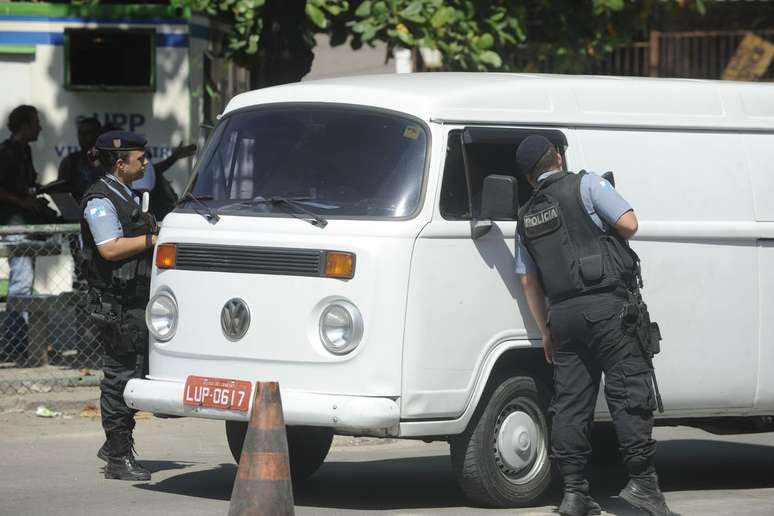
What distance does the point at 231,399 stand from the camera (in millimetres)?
7793

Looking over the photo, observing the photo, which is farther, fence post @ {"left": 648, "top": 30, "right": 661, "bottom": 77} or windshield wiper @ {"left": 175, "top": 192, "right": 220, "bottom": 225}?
fence post @ {"left": 648, "top": 30, "right": 661, "bottom": 77}

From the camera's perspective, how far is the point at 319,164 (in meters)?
8.07

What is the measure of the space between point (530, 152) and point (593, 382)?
1.18m

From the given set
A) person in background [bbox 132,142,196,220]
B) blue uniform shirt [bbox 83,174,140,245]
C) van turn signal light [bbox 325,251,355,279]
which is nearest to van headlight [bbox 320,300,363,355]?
van turn signal light [bbox 325,251,355,279]

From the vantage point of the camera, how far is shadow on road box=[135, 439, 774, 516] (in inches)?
332

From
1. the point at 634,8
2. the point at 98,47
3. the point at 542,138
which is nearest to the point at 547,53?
the point at 634,8

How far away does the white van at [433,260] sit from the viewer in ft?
24.9

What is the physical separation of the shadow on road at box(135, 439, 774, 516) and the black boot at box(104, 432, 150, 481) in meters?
0.12

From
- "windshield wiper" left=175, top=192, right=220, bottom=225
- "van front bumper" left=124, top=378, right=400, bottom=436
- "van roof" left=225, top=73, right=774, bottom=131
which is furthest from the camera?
"windshield wiper" left=175, top=192, right=220, bottom=225

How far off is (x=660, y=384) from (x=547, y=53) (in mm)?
7644

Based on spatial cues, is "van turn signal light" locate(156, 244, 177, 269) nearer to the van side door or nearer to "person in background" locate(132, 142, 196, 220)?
the van side door

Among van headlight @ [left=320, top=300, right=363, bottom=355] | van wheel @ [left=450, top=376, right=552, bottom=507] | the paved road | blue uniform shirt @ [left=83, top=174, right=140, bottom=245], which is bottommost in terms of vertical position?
the paved road

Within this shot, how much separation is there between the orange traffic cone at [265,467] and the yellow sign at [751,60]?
54.5ft

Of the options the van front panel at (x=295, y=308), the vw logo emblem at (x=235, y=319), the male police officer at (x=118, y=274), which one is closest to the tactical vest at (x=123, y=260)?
the male police officer at (x=118, y=274)
